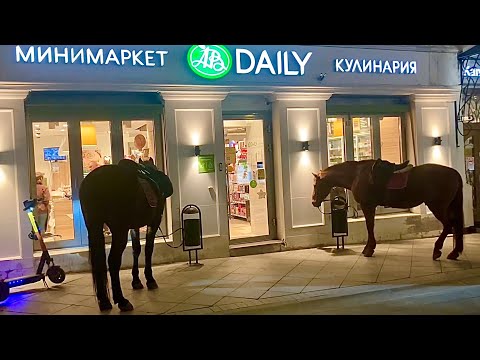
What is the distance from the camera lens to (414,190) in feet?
29.0

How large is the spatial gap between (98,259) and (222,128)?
14.5 feet

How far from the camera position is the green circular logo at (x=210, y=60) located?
9.33 meters

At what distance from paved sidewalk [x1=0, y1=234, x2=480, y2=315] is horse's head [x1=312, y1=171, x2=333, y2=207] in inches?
43.5

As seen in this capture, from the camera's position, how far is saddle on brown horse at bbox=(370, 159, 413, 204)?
8875 millimetres

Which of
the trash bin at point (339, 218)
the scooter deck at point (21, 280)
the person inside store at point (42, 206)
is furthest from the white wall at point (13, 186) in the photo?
the trash bin at point (339, 218)

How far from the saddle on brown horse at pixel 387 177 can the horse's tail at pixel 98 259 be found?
5.19m

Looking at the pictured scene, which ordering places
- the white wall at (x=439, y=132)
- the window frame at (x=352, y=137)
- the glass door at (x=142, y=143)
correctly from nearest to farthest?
the glass door at (x=142, y=143)
the window frame at (x=352, y=137)
the white wall at (x=439, y=132)

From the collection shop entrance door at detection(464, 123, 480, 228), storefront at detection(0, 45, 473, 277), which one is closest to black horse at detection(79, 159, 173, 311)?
storefront at detection(0, 45, 473, 277)

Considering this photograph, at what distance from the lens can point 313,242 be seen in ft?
33.9

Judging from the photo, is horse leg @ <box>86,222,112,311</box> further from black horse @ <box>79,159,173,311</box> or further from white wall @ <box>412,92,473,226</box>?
white wall @ <box>412,92,473,226</box>

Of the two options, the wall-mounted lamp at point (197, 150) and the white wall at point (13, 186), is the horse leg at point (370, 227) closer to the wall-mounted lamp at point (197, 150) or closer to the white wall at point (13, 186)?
the wall-mounted lamp at point (197, 150)

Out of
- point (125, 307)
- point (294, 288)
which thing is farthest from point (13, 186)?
point (294, 288)

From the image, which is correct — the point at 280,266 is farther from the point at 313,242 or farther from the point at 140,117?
the point at 140,117

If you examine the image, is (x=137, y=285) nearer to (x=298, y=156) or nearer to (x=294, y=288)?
(x=294, y=288)
